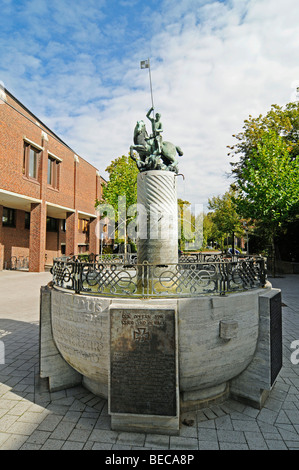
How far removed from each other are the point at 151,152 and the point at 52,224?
91.4 feet

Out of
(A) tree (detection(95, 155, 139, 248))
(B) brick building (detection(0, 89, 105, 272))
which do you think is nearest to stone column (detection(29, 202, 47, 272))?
(B) brick building (detection(0, 89, 105, 272))

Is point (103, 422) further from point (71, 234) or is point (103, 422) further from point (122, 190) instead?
point (71, 234)

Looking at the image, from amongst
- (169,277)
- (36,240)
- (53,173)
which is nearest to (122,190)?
(53,173)

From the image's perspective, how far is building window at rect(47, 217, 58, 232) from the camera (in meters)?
32.0

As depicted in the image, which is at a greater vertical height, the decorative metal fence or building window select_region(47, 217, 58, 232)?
building window select_region(47, 217, 58, 232)

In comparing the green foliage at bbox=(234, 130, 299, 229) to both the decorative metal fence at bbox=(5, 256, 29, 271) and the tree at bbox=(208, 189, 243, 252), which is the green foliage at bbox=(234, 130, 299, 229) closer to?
the tree at bbox=(208, 189, 243, 252)

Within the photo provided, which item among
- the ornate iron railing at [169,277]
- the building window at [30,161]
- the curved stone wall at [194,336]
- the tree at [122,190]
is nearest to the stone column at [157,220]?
the ornate iron railing at [169,277]

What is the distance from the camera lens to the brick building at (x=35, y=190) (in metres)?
19.6

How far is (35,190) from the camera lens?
72.4 ft

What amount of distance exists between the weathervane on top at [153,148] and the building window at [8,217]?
21047 mm

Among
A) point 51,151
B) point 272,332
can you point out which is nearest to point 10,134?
point 51,151

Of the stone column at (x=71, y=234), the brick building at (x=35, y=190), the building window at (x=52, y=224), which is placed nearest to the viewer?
the brick building at (x=35, y=190)

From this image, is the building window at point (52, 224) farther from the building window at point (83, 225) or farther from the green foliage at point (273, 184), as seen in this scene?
the green foliage at point (273, 184)

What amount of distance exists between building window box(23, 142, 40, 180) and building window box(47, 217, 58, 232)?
32.9 ft
